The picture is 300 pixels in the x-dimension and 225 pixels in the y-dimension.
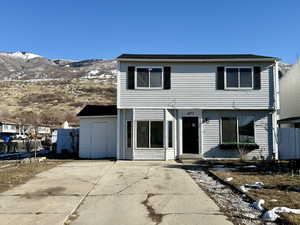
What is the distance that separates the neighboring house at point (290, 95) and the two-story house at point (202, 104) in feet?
22.4

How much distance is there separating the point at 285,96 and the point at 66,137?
19997 mm

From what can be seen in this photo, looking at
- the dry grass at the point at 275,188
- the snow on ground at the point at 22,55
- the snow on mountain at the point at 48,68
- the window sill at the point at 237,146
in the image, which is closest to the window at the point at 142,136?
the window sill at the point at 237,146

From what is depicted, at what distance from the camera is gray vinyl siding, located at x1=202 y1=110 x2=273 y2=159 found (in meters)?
13.3

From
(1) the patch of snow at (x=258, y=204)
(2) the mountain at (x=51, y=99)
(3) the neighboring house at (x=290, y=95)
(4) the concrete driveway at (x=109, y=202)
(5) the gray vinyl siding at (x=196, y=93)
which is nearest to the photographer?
(4) the concrete driveway at (x=109, y=202)

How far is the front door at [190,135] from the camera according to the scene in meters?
13.5

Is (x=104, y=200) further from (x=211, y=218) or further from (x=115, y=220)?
(x=211, y=218)

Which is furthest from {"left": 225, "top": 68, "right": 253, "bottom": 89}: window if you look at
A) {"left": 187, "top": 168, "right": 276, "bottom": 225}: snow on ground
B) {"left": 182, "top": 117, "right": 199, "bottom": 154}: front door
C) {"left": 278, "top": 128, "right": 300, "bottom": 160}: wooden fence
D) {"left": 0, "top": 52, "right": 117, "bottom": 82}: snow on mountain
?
{"left": 0, "top": 52, "right": 117, "bottom": 82}: snow on mountain

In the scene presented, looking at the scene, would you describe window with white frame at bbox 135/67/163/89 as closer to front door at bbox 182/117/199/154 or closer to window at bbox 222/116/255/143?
front door at bbox 182/117/199/154

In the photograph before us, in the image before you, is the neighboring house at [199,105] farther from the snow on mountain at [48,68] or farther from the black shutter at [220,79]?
the snow on mountain at [48,68]

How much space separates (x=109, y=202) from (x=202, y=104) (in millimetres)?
9187

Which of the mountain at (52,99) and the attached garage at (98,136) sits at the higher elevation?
the mountain at (52,99)

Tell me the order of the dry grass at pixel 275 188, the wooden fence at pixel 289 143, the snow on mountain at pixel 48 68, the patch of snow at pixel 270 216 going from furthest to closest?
the snow on mountain at pixel 48 68 < the wooden fence at pixel 289 143 < the dry grass at pixel 275 188 < the patch of snow at pixel 270 216

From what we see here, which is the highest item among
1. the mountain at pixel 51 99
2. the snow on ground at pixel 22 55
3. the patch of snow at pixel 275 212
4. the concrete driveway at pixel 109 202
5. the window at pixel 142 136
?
the snow on ground at pixel 22 55

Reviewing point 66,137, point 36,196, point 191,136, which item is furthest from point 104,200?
point 66,137
